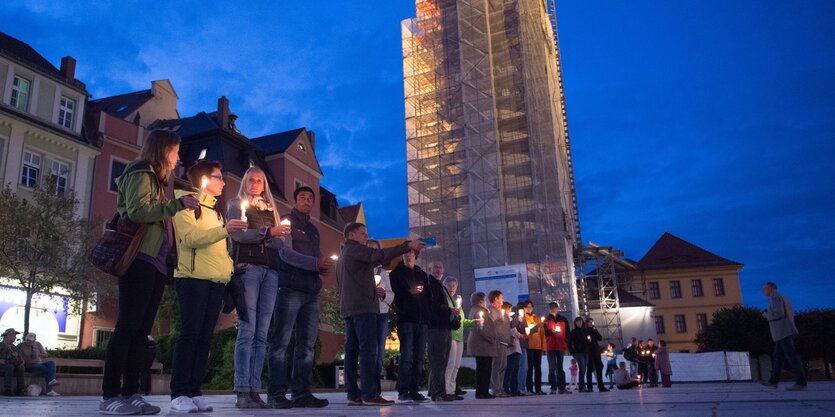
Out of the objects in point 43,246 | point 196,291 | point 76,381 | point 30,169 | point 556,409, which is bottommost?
point 556,409

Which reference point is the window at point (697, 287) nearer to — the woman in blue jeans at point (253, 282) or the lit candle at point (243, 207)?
the woman in blue jeans at point (253, 282)

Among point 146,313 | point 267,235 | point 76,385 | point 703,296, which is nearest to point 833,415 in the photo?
point 267,235

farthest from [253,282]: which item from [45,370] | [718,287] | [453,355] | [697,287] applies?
[718,287]

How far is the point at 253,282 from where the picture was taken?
520 centimetres

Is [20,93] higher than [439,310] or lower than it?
higher

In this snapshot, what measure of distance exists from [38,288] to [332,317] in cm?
1274

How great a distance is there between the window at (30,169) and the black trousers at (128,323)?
2140 centimetres

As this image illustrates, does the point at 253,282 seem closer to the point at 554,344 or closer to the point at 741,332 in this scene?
the point at 554,344

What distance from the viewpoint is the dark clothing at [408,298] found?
24.1 feet

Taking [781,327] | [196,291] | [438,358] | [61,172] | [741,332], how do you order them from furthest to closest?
[741,332], [61,172], [781,327], [438,358], [196,291]

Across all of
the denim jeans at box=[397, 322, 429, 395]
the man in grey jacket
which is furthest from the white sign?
the denim jeans at box=[397, 322, 429, 395]

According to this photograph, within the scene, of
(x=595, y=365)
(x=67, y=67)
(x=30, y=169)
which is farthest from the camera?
(x=67, y=67)

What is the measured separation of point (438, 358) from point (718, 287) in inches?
2279

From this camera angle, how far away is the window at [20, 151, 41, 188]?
22250 mm
